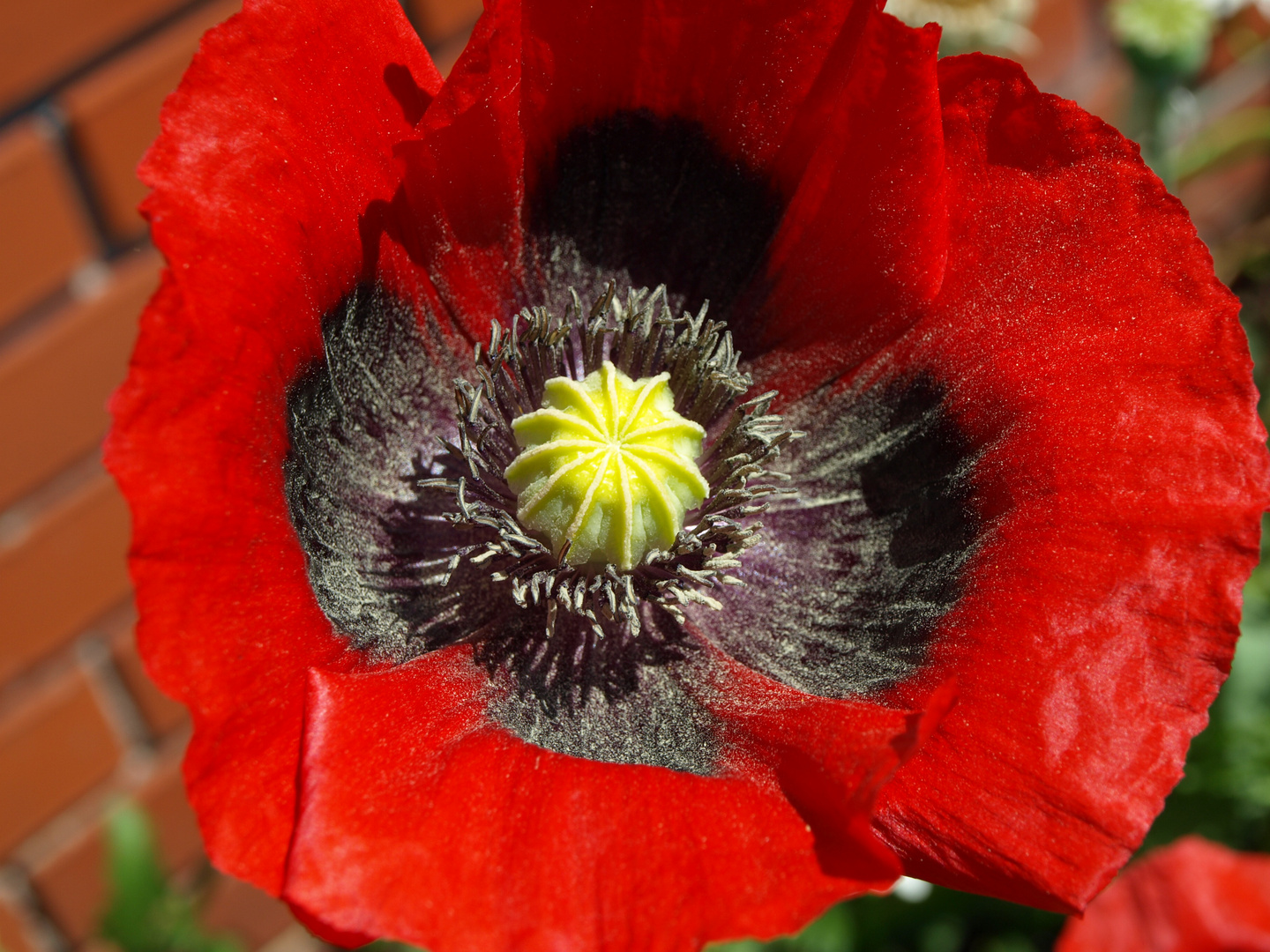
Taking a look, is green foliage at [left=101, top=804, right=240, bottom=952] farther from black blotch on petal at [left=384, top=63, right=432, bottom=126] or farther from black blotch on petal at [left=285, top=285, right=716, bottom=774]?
black blotch on petal at [left=384, top=63, right=432, bottom=126]

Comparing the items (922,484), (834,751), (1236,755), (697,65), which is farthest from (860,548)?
(1236,755)

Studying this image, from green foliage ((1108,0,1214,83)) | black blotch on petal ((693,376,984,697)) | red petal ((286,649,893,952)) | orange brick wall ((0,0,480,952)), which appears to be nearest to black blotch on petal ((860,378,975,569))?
black blotch on petal ((693,376,984,697))

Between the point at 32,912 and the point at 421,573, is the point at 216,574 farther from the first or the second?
the point at 32,912

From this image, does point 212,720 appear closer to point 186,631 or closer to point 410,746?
point 186,631

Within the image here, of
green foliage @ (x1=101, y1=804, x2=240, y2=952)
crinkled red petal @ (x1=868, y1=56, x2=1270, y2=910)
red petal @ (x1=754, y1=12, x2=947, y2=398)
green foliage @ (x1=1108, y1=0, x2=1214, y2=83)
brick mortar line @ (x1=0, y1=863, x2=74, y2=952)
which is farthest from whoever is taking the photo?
brick mortar line @ (x1=0, y1=863, x2=74, y2=952)

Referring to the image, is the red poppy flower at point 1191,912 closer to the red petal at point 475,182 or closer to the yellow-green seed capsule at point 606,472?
the yellow-green seed capsule at point 606,472

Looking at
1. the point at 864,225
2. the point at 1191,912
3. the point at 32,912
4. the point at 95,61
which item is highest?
the point at 95,61

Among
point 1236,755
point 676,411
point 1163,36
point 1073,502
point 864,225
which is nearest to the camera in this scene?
point 1073,502

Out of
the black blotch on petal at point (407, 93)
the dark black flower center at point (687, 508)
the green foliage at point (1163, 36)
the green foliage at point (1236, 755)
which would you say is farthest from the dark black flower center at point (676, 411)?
the green foliage at point (1236, 755)
